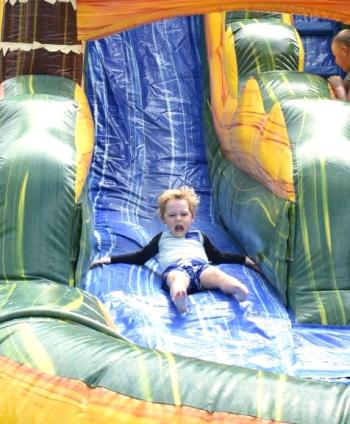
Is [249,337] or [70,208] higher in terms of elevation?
[70,208]

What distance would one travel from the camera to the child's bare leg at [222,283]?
2.85 m

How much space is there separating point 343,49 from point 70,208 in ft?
5.76

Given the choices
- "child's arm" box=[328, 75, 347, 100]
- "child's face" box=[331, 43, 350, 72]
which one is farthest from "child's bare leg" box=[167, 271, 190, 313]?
"child's face" box=[331, 43, 350, 72]

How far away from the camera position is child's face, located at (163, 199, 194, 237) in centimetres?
315

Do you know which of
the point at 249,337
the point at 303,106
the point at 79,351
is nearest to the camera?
the point at 79,351

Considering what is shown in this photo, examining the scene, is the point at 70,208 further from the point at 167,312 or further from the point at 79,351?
the point at 79,351

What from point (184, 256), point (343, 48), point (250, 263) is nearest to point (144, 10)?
point (184, 256)

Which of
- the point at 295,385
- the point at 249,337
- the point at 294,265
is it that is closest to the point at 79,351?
the point at 295,385

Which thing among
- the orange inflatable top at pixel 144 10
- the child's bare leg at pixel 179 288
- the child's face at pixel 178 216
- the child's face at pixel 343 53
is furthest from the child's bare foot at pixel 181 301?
the child's face at pixel 343 53

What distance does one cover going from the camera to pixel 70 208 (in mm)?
2826

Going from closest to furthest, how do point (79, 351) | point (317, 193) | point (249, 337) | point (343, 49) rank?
point (79, 351)
point (249, 337)
point (317, 193)
point (343, 49)

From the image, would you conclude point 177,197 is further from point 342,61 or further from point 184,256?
point 342,61

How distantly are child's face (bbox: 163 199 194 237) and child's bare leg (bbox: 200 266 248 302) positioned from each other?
25 centimetres

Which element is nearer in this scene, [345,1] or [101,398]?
[101,398]
